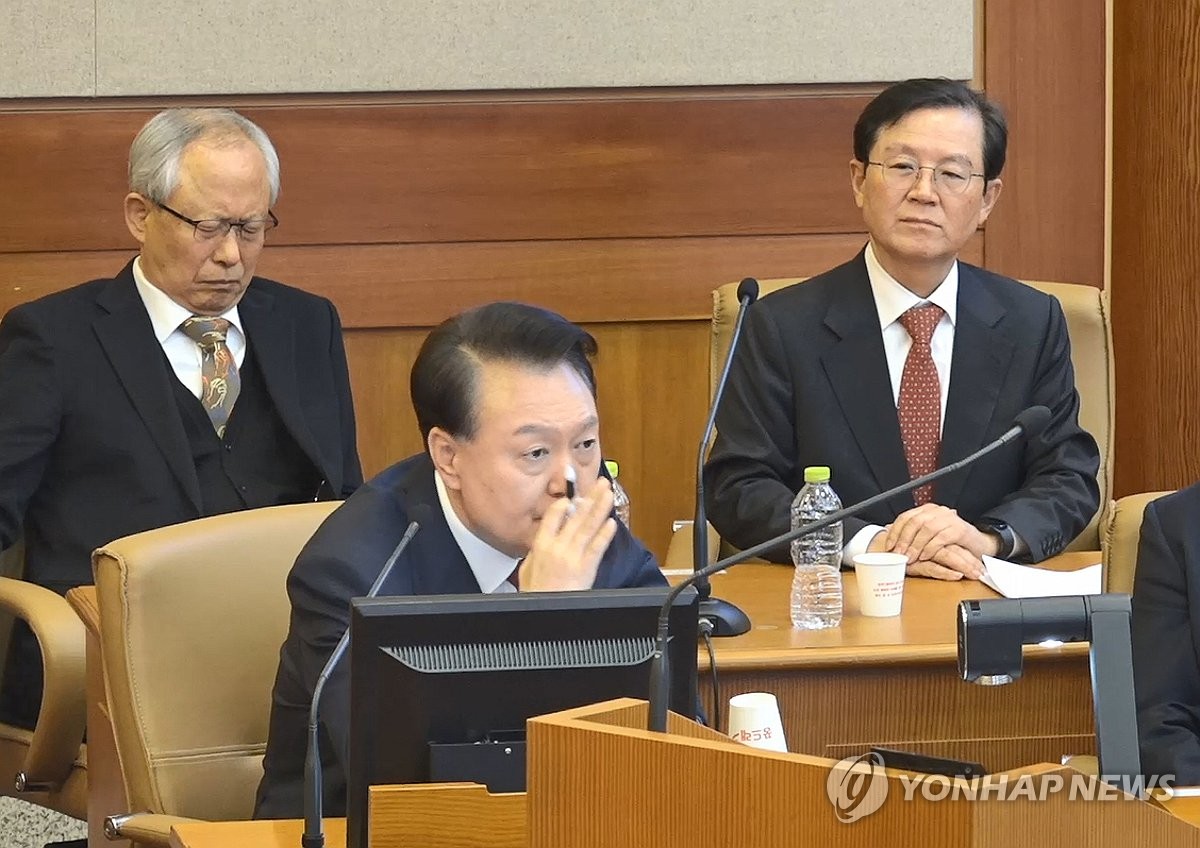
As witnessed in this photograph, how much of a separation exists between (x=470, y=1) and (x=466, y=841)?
2.64 m

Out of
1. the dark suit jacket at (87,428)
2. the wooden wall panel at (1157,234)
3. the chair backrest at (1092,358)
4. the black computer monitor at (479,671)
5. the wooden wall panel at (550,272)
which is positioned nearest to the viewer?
the black computer monitor at (479,671)

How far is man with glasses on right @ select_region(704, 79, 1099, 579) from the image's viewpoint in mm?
3164

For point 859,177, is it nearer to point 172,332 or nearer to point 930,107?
point 930,107

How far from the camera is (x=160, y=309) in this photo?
319 cm

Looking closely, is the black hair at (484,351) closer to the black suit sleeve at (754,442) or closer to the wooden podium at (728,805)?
the wooden podium at (728,805)

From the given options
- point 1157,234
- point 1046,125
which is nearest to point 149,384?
point 1046,125

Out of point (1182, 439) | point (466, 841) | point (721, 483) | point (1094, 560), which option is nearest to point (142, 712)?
point (466, 841)

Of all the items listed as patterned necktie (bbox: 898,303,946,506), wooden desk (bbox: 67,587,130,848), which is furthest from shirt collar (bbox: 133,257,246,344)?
patterned necktie (bbox: 898,303,946,506)

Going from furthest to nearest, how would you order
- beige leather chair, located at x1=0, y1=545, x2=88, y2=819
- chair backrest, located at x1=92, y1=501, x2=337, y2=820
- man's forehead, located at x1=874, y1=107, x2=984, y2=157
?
man's forehead, located at x1=874, y1=107, x2=984, y2=157 → beige leather chair, located at x1=0, y1=545, x2=88, y2=819 → chair backrest, located at x1=92, y1=501, x2=337, y2=820

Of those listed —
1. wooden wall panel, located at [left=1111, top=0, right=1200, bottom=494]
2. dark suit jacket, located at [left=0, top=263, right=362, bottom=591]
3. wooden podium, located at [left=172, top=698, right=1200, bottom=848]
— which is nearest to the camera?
wooden podium, located at [left=172, top=698, right=1200, bottom=848]

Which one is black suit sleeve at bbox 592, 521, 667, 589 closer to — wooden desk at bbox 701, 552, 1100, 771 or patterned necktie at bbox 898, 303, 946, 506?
wooden desk at bbox 701, 552, 1100, 771

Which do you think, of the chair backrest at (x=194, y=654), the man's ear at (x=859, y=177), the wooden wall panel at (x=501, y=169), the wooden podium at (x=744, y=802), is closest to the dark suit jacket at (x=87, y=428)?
the wooden wall panel at (x=501, y=169)

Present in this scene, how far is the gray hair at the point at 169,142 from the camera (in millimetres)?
3195

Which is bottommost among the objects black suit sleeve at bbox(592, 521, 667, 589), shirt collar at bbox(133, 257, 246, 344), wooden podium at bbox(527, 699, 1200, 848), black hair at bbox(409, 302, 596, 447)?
wooden podium at bbox(527, 699, 1200, 848)
